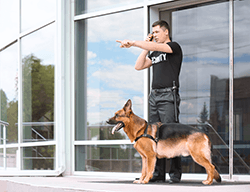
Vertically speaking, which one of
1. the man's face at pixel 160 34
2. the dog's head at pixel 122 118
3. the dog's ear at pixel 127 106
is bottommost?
the dog's head at pixel 122 118

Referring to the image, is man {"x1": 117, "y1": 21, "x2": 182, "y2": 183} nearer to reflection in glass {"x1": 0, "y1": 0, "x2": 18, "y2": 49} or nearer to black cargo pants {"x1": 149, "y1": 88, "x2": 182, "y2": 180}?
black cargo pants {"x1": 149, "y1": 88, "x2": 182, "y2": 180}

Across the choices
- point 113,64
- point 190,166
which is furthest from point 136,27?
point 190,166

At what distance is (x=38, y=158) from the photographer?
6156mm

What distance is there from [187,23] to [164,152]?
2288 millimetres

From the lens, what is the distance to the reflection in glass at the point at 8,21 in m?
7.26

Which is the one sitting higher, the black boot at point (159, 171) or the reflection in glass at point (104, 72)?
the reflection in glass at point (104, 72)

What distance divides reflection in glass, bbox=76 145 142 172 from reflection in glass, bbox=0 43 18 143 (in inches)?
66.1

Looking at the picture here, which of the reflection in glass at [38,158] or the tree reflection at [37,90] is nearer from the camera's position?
the reflection in glass at [38,158]

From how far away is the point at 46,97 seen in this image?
621cm

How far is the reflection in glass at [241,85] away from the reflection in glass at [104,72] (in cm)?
135

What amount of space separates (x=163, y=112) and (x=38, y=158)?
3168 millimetres

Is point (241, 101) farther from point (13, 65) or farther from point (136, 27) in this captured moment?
point (13, 65)

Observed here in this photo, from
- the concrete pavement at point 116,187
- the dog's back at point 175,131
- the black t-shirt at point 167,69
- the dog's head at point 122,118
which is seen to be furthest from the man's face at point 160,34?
the concrete pavement at point 116,187

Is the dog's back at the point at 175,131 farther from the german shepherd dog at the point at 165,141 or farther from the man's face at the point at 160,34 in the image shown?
the man's face at the point at 160,34
